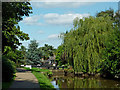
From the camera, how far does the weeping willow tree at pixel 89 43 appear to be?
884 inches

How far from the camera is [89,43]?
22.7m

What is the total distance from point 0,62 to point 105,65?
1206cm

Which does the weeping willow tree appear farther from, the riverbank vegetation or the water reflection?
the riverbank vegetation

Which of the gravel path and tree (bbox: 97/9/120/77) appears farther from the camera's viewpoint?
tree (bbox: 97/9/120/77)

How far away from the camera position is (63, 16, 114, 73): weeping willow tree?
22.5m

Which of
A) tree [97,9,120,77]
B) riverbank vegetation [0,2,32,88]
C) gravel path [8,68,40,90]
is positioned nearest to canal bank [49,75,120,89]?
tree [97,9,120,77]

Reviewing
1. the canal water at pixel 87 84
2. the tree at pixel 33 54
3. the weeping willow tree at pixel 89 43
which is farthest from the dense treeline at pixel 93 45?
the tree at pixel 33 54

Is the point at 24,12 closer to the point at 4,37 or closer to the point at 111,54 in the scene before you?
the point at 4,37

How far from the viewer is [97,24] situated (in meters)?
22.9

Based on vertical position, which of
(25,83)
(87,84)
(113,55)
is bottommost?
(87,84)

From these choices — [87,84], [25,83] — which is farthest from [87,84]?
[25,83]

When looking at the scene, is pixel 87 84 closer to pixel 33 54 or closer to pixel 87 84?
pixel 87 84

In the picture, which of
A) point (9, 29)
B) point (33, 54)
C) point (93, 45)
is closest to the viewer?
point (9, 29)

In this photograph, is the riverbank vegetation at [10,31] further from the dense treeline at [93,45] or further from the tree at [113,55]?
the tree at [113,55]
